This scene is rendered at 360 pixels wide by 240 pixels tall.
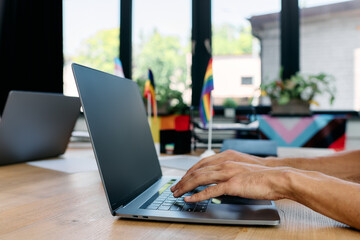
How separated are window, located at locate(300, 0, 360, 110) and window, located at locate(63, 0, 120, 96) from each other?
2.31 metres

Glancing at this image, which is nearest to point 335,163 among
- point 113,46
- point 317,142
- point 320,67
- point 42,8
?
point 317,142

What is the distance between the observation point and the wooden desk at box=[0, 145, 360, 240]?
0.47 metres

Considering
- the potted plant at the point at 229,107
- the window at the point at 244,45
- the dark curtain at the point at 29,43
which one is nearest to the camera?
the dark curtain at the point at 29,43

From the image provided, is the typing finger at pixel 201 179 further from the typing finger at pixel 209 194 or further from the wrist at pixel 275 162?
the wrist at pixel 275 162

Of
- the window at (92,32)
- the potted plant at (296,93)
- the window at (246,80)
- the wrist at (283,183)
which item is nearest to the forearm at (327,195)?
the wrist at (283,183)

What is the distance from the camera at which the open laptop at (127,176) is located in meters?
0.52

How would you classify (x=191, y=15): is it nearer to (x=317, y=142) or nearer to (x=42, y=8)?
(x=42, y=8)

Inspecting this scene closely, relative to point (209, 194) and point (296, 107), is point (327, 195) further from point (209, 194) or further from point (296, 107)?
point (296, 107)

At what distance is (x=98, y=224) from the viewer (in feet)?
1.71

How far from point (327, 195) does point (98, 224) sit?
0.37 meters

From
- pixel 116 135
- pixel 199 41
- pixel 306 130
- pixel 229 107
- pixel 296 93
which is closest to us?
pixel 116 135

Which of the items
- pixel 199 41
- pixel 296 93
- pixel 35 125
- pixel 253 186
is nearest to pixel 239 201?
pixel 253 186

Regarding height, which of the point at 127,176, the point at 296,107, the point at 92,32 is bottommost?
the point at 127,176

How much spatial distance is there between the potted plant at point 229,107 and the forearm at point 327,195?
120 inches
